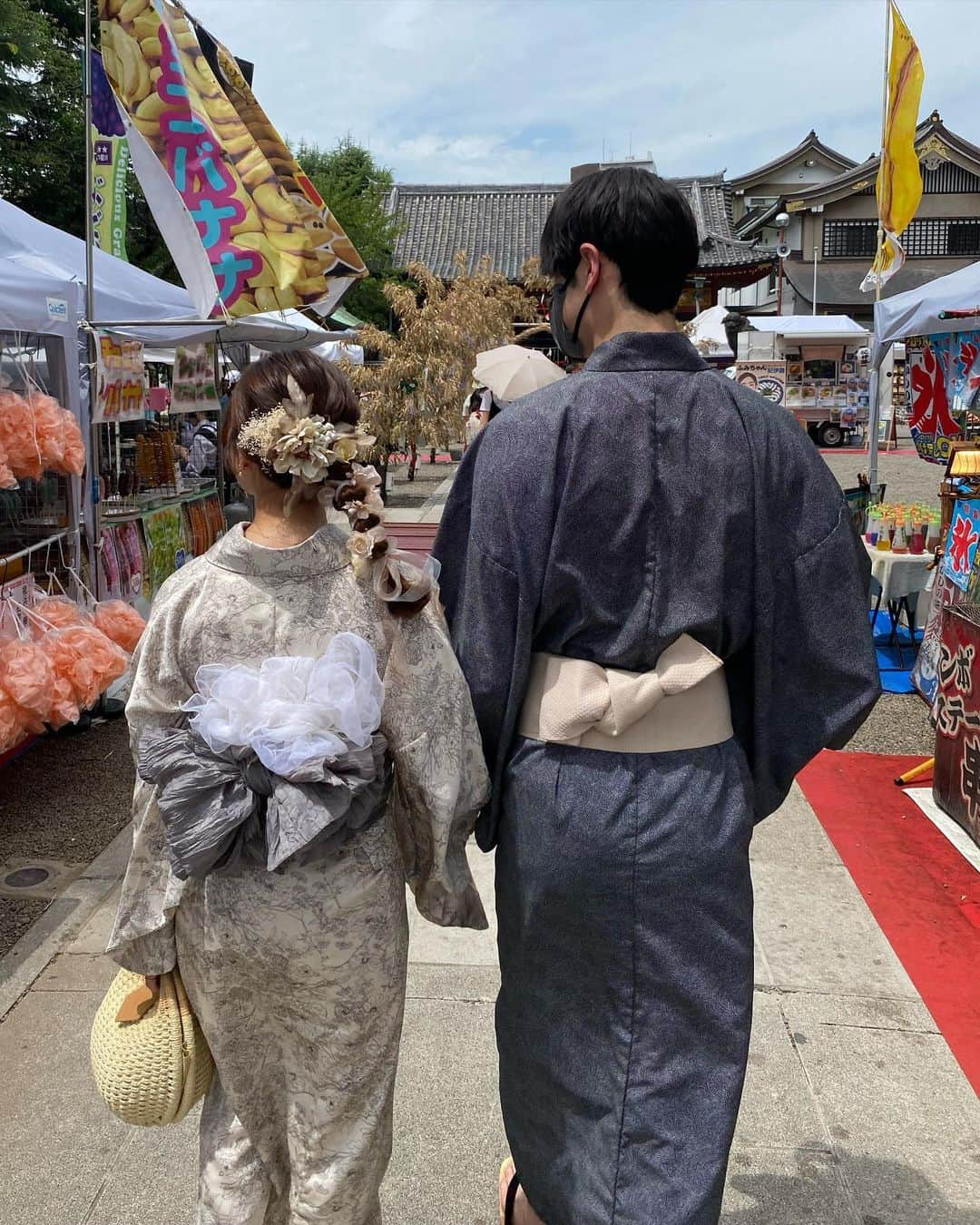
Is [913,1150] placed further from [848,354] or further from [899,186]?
[848,354]

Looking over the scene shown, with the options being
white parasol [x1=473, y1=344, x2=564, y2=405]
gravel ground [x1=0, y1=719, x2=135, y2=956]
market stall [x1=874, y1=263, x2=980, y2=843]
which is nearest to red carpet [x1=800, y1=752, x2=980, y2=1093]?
market stall [x1=874, y1=263, x2=980, y2=843]

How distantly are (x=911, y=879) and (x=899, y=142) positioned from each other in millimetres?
6051

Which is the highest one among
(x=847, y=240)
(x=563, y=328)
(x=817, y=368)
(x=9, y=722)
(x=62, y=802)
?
(x=847, y=240)

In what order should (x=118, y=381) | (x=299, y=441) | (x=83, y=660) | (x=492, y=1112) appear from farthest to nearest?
(x=118, y=381) → (x=83, y=660) → (x=492, y=1112) → (x=299, y=441)

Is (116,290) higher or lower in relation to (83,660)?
higher

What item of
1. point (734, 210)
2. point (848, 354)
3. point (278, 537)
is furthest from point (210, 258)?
point (734, 210)

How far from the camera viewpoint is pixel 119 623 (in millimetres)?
5027

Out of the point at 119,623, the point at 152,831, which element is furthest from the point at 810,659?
the point at 119,623

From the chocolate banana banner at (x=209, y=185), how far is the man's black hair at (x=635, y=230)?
2871 mm

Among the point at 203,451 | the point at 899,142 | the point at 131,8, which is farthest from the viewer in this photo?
the point at 203,451

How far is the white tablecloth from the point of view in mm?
6410

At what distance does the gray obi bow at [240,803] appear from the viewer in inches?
58.1

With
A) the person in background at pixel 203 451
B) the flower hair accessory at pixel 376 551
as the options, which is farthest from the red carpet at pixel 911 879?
the person in background at pixel 203 451

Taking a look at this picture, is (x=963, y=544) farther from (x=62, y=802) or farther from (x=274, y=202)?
(x=62, y=802)
